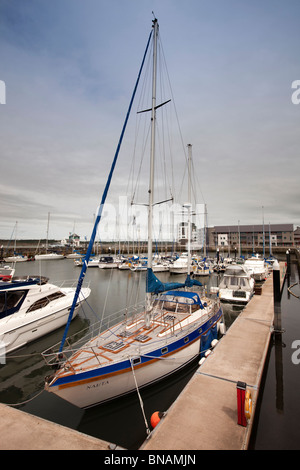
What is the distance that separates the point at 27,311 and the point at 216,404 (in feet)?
35.9

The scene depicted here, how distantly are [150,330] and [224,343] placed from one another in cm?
339

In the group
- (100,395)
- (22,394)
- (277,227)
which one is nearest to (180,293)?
(100,395)

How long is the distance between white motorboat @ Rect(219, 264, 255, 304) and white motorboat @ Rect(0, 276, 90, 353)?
13.4 metres

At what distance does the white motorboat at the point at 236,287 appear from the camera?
63.1 feet

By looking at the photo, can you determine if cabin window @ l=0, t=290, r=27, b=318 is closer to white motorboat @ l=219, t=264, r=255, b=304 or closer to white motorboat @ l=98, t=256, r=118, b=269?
white motorboat @ l=219, t=264, r=255, b=304

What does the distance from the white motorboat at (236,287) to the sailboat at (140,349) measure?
7565mm

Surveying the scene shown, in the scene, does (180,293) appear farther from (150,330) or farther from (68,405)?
(68,405)

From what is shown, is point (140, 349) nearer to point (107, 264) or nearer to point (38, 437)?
point (38, 437)

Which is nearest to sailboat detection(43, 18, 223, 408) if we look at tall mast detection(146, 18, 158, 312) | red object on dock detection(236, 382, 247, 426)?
tall mast detection(146, 18, 158, 312)

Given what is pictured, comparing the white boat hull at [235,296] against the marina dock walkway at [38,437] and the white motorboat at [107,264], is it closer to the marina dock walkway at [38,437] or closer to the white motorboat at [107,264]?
the marina dock walkway at [38,437]

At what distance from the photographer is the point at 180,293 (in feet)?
39.2

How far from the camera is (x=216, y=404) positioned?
19.2 feet

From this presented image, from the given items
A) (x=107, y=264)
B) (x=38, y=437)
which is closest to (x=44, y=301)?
(x=38, y=437)

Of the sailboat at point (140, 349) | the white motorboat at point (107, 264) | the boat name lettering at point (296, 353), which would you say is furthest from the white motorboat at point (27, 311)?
the white motorboat at point (107, 264)
